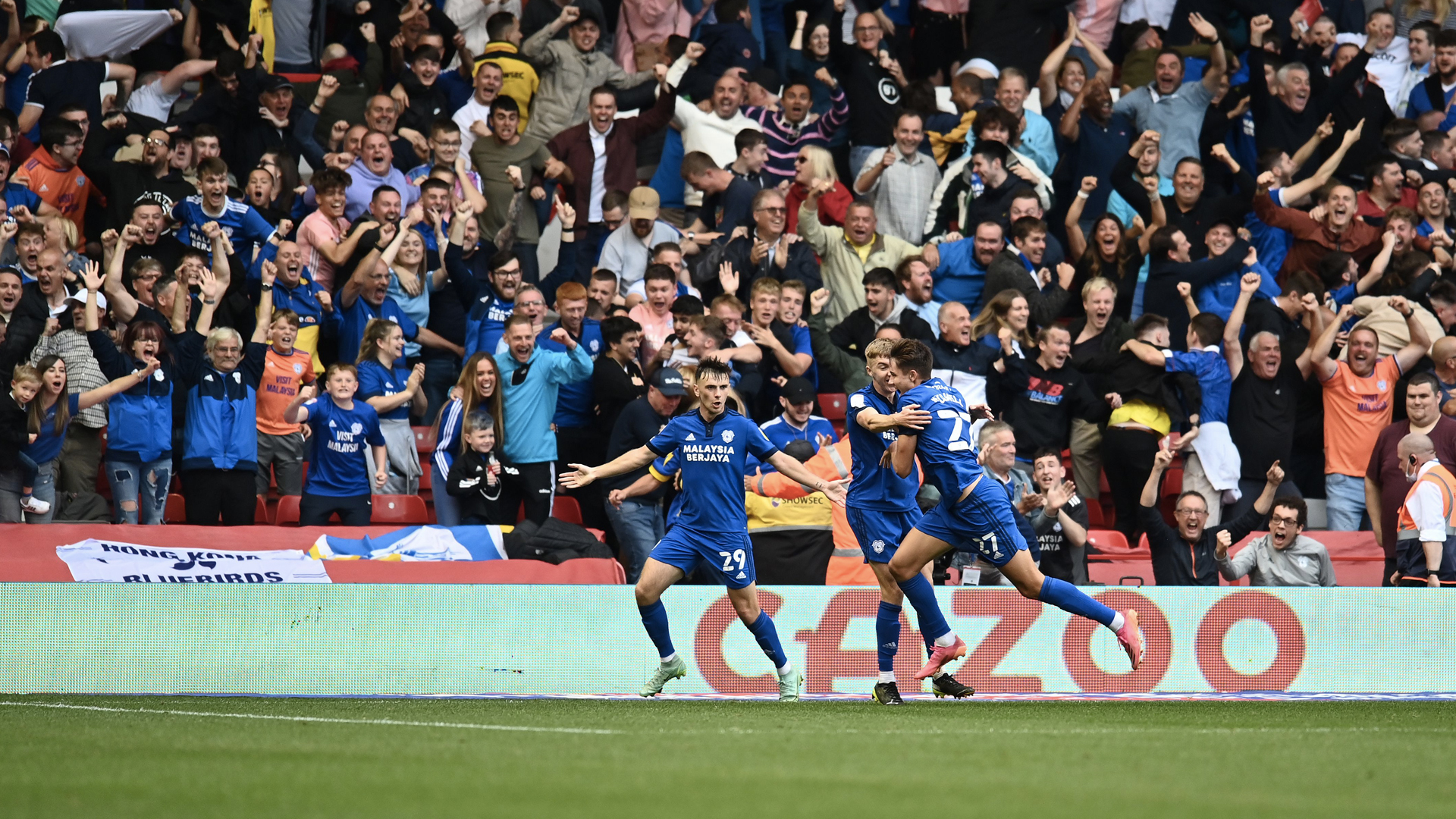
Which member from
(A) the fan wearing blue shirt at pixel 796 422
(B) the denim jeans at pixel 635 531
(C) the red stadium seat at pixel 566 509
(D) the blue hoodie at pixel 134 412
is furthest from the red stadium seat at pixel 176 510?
(A) the fan wearing blue shirt at pixel 796 422

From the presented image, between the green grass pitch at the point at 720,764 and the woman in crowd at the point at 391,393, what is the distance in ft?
14.3

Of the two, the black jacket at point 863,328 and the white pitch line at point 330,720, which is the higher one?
the black jacket at point 863,328

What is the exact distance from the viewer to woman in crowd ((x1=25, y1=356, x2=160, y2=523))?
12219 millimetres

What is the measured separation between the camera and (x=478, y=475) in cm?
1298

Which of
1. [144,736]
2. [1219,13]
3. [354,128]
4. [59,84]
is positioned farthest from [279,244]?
[1219,13]

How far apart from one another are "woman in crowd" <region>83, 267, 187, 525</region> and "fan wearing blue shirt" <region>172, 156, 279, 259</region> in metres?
1.66

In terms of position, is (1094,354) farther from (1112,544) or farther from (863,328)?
(863,328)

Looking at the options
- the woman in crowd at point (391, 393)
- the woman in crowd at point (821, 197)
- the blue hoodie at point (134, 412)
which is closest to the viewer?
the blue hoodie at point (134, 412)

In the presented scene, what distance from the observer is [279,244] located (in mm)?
13906

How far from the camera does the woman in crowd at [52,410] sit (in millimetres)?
12219

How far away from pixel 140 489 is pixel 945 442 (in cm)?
643

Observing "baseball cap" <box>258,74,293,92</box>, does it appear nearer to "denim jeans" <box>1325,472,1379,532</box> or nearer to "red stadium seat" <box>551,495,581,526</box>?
"red stadium seat" <box>551,495,581,526</box>

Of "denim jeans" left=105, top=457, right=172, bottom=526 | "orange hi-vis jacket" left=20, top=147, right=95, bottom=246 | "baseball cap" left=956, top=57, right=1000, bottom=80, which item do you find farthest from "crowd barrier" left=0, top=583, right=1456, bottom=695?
"baseball cap" left=956, top=57, right=1000, bottom=80

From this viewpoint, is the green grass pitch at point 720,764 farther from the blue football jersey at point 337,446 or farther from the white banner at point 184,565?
the blue football jersey at point 337,446
